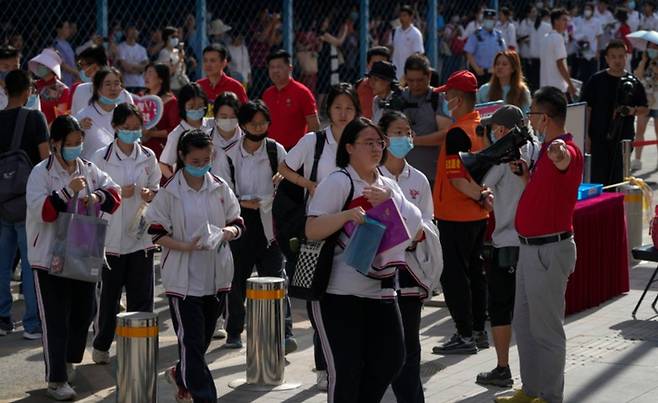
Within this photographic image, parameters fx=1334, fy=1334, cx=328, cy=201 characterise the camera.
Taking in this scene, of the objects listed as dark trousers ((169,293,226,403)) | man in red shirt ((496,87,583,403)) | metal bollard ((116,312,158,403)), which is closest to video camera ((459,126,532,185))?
man in red shirt ((496,87,583,403))

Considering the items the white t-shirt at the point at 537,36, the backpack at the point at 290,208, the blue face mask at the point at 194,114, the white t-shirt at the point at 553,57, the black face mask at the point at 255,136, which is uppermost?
the white t-shirt at the point at 537,36

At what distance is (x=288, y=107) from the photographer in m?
11.3

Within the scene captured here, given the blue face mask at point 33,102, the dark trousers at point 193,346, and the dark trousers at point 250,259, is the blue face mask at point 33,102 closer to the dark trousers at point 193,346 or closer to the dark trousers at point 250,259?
the dark trousers at point 250,259

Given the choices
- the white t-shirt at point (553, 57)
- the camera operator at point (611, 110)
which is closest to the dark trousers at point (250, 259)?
the camera operator at point (611, 110)

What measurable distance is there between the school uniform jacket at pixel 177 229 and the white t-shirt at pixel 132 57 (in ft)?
35.4

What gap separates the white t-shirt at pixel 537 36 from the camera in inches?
957

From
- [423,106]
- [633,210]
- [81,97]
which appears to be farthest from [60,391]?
[633,210]

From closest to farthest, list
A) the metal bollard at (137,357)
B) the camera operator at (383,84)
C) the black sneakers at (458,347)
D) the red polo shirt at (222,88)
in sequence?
the metal bollard at (137,357)
the black sneakers at (458,347)
the camera operator at (383,84)
the red polo shirt at (222,88)

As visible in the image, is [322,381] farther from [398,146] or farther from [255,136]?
[255,136]

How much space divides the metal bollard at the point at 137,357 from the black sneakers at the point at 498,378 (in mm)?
2077

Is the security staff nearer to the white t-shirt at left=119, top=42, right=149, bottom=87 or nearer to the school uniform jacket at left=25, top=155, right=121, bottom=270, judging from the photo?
the white t-shirt at left=119, top=42, right=149, bottom=87

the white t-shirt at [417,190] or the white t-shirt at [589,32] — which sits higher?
the white t-shirt at [589,32]

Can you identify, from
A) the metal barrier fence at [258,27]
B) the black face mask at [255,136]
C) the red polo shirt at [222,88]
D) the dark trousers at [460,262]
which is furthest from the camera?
the metal barrier fence at [258,27]

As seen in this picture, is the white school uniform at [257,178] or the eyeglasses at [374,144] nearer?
the eyeglasses at [374,144]
